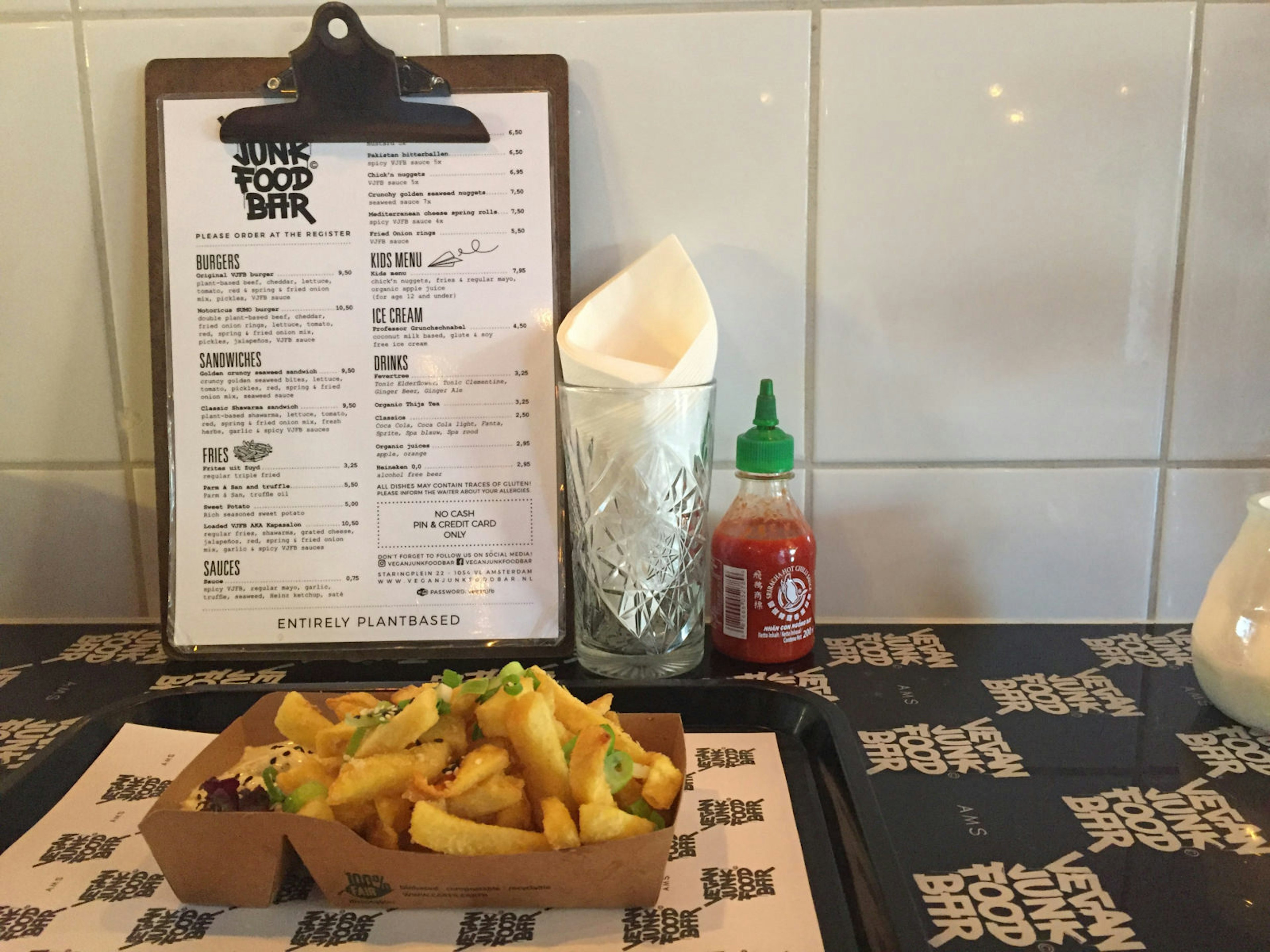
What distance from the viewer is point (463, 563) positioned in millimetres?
754

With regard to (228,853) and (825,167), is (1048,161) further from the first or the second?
(228,853)

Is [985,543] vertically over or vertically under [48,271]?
under

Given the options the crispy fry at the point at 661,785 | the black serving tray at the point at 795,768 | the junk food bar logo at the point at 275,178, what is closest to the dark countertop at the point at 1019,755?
the black serving tray at the point at 795,768

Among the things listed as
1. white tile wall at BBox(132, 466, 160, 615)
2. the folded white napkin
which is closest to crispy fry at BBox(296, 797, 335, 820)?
the folded white napkin

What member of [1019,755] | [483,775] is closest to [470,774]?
[483,775]

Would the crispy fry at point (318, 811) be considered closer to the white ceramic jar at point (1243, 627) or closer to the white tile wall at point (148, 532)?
the white tile wall at point (148, 532)

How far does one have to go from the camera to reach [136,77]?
756 mm

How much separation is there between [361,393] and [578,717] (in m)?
0.37

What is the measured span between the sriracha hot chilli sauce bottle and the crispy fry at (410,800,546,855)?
285 mm

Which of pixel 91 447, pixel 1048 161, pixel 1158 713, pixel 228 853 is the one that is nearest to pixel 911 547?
pixel 1158 713

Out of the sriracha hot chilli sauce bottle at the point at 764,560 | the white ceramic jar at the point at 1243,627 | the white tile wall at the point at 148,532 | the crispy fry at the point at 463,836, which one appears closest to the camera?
the crispy fry at the point at 463,836

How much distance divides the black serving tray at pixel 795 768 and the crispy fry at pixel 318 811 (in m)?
0.20

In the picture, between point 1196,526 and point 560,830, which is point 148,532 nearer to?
point 560,830

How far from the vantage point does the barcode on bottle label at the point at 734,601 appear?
28.1 inches
